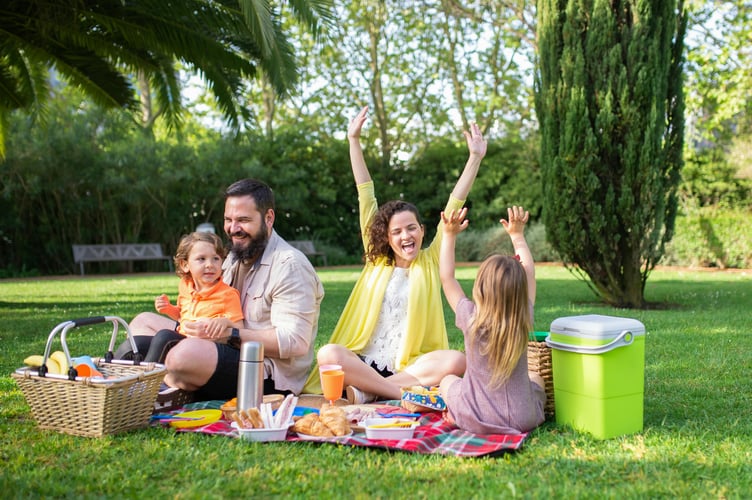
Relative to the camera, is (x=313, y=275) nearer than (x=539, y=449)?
No

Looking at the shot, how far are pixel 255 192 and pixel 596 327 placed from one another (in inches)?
82.7

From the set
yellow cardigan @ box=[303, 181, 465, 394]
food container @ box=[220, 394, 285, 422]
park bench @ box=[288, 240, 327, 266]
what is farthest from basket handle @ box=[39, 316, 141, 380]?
park bench @ box=[288, 240, 327, 266]

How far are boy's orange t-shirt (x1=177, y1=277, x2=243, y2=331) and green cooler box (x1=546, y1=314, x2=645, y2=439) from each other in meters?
1.84

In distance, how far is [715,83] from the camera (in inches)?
733

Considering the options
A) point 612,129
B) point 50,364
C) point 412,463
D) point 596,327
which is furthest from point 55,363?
point 612,129

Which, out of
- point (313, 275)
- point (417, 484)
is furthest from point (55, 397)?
point (417, 484)

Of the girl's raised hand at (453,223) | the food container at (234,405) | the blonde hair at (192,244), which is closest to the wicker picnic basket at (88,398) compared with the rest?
the food container at (234,405)

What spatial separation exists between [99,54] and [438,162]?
16.1m

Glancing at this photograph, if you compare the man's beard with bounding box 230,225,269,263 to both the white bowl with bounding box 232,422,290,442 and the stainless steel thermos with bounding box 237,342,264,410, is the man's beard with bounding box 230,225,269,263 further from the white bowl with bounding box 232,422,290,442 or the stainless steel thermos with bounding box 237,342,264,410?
the white bowl with bounding box 232,422,290,442

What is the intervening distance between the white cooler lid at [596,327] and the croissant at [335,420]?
1200mm

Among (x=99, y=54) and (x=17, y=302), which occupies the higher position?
(x=99, y=54)

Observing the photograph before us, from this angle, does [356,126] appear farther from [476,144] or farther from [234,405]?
[234,405]

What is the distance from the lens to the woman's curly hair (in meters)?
4.55

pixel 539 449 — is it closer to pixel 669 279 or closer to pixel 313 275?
pixel 313 275
